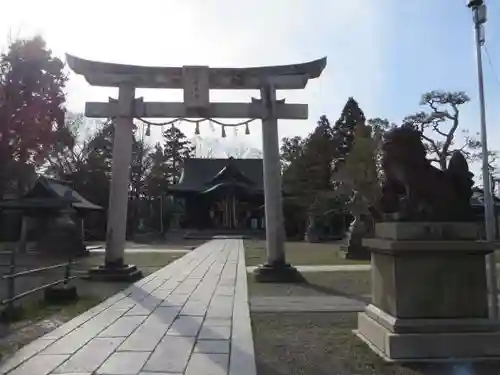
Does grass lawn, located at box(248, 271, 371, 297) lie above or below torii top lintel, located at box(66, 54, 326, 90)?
below

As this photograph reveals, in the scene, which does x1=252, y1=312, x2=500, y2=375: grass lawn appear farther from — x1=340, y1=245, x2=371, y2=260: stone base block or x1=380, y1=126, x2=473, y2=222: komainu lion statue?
x1=340, y1=245, x2=371, y2=260: stone base block

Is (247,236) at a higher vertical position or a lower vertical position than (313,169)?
lower

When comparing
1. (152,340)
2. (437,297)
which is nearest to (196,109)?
(152,340)

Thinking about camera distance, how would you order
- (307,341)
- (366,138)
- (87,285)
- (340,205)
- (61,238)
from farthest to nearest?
(340,205) → (366,138) → (61,238) → (87,285) → (307,341)

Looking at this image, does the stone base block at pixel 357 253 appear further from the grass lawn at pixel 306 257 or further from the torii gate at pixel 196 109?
the torii gate at pixel 196 109

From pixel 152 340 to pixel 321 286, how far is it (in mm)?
6401

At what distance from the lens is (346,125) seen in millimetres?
52969

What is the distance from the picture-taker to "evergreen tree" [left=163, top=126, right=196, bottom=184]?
5494 cm

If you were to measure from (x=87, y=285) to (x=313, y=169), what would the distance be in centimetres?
3450

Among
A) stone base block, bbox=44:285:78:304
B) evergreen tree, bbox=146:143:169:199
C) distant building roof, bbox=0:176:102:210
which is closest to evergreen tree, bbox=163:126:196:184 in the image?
evergreen tree, bbox=146:143:169:199

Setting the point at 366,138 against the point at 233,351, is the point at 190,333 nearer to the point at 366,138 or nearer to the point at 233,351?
the point at 233,351

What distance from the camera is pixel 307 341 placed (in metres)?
5.83

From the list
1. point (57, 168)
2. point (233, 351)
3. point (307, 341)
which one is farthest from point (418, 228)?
point (57, 168)

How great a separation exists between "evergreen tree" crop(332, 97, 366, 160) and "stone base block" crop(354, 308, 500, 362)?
4457cm
